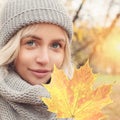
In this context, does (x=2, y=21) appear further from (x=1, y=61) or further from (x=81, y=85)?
(x=81, y=85)

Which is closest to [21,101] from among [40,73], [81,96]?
[40,73]

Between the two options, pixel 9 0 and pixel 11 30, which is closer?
pixel 11 30

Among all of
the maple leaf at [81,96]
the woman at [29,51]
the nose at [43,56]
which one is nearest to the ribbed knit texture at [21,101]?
the woman at [29,51]

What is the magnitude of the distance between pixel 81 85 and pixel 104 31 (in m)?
2.47

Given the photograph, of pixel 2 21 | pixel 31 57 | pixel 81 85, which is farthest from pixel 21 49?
pixel 81 85

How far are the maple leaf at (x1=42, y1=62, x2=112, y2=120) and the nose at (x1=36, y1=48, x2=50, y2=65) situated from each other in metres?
0.49

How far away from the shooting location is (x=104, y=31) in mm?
3066

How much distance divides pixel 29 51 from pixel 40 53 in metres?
0.05

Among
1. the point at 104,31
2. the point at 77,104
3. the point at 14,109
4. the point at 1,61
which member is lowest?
the point at 104,31

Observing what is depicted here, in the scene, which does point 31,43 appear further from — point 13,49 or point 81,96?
point 81,96

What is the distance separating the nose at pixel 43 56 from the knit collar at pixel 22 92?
0.10 m

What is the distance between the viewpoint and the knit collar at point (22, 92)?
1203 mm

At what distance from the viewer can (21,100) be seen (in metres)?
1.21

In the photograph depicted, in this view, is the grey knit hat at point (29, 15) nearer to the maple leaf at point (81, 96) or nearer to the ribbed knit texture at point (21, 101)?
the ribbed knit texture at point (21, 101)
